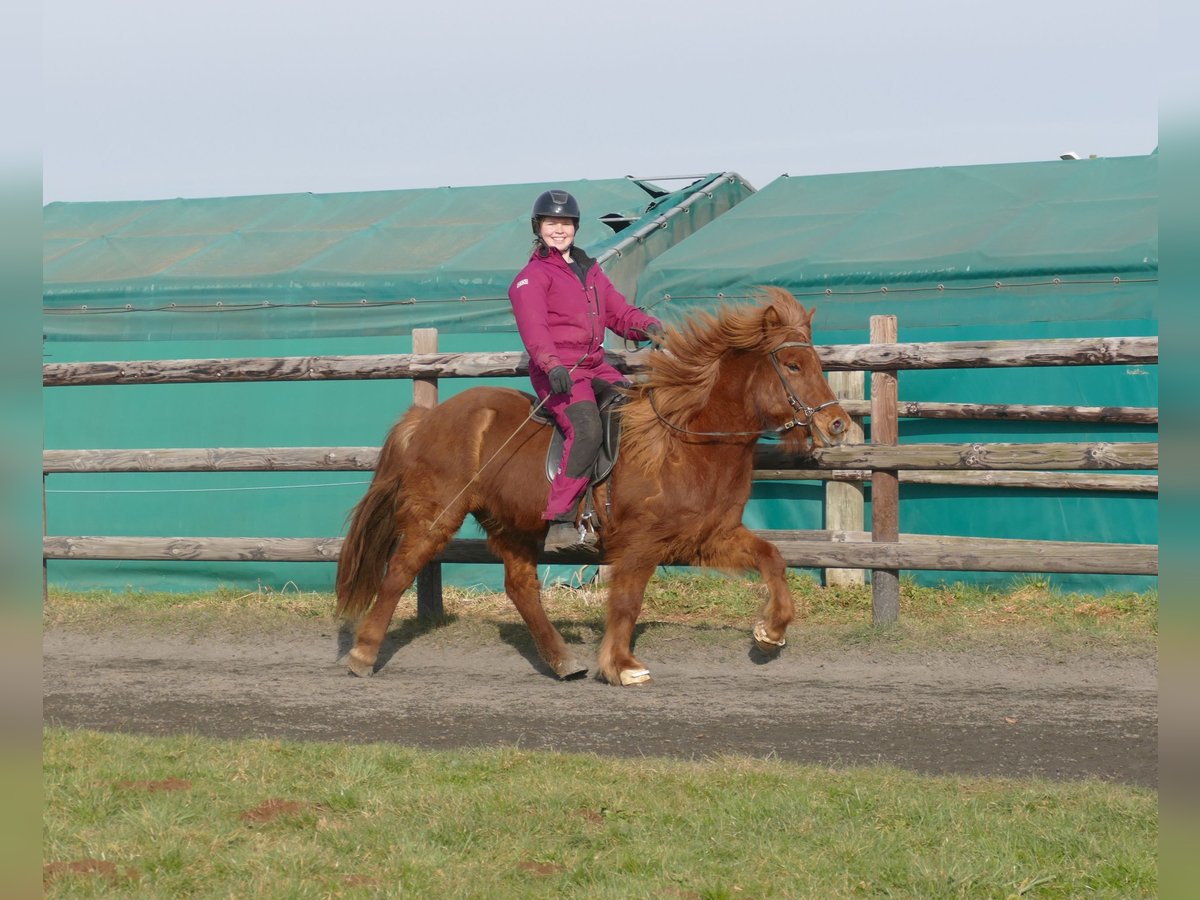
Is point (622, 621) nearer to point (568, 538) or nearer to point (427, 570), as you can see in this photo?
point (568, 538)

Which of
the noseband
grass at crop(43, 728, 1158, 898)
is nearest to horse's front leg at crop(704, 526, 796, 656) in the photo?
the noseband

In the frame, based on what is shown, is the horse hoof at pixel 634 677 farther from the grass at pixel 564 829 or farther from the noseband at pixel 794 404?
the grass at pixel 564 829

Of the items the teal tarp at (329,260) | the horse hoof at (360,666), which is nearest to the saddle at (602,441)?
the horse hoof at (360,666)

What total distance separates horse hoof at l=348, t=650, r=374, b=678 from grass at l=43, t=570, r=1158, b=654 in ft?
4.31

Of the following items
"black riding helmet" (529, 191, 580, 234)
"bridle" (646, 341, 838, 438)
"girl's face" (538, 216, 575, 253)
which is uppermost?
"black riding helmet" (529, 191, 580, 234)

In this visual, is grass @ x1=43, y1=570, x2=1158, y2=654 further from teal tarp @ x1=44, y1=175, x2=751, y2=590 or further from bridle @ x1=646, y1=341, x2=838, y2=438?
bridle @ x1=646, y1=341, x2=838, y2=438

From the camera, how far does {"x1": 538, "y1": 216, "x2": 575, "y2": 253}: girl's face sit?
25.2ft

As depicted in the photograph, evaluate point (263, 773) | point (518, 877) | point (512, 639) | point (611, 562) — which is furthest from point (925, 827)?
point (512, 639)

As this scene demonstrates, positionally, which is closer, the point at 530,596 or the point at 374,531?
the point at 530,596

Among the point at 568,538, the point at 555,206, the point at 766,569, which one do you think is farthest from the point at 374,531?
the point at 766,569

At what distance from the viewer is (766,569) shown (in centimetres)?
755

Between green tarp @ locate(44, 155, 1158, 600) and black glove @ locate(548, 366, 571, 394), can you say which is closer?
black glove @ locate(548, 366, 571, 394)

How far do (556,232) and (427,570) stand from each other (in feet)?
9.36
